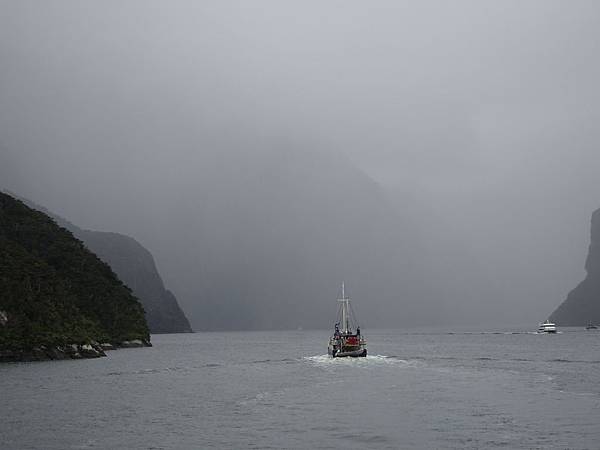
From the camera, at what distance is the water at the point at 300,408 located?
41.9 meters

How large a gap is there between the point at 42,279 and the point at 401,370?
7651 cm

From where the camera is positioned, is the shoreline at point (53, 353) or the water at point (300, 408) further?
the shoreline at point (53, 353)

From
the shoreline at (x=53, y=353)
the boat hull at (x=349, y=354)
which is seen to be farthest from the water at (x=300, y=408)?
the boat hull at (x=349, y=354)

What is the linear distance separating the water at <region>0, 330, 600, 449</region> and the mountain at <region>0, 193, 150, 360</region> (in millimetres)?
16251

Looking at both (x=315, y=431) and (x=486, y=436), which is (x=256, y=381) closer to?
(x=315, y=431)

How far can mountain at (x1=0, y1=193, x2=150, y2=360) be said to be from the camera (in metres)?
111

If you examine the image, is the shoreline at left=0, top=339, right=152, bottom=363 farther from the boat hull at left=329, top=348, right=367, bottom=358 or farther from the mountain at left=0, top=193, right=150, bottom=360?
the boat hull at left=329, top=348, right=367, bottom=358

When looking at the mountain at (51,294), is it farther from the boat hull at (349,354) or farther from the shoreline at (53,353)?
the boat hull at (349,354)

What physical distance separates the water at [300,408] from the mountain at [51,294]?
640 inches

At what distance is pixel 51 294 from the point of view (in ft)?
425

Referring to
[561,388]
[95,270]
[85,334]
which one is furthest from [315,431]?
[95,270]

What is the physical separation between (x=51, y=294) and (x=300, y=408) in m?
88.4

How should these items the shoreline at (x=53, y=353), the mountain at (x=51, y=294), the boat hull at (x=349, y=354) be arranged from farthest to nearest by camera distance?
the boat hull at (x=349, y=354) < the mountain at (x=51, y=294) < the shoreline at (x=53, y=353)

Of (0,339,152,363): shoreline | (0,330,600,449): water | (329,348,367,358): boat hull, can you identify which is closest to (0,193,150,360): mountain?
(0,339,152,363): shoreline
